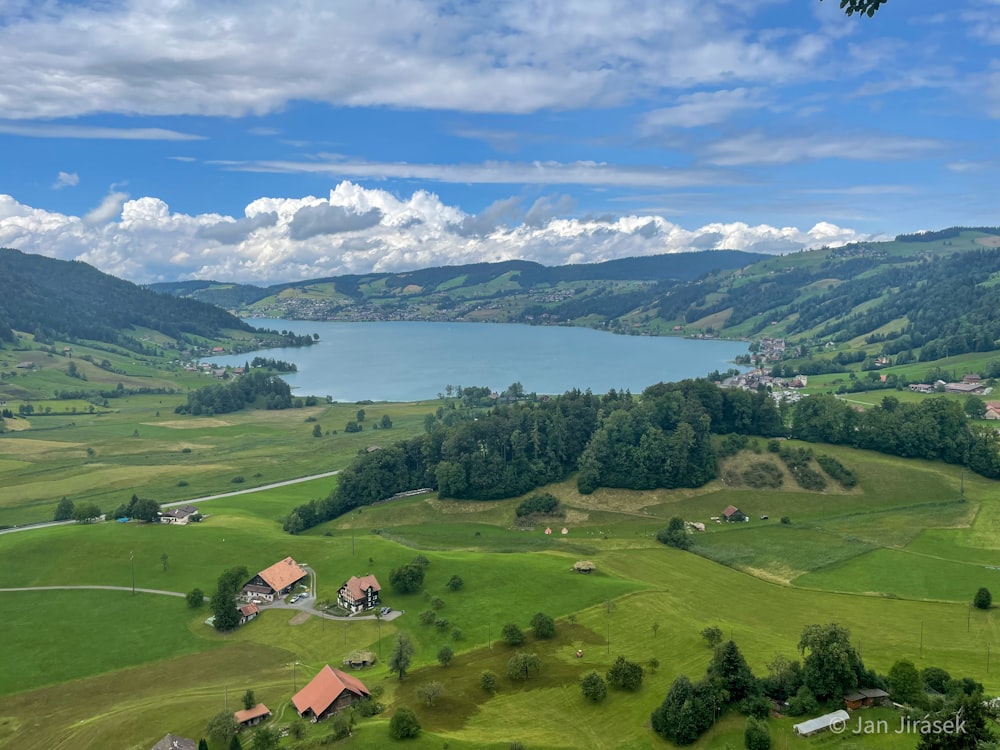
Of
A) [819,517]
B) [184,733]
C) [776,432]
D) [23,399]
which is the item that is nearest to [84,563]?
[184,733]

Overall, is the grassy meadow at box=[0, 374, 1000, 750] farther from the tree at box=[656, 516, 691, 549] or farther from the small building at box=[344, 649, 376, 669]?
the tree at box=[656, 516, 691, 549]

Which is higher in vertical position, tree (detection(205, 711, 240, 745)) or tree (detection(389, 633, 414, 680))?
tree (detection(389, 633, 414, 680))

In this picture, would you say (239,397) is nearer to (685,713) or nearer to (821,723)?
(685,713)

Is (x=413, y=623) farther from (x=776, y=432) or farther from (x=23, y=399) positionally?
(x=23, y=399)

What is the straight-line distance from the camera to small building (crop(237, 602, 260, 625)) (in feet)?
195

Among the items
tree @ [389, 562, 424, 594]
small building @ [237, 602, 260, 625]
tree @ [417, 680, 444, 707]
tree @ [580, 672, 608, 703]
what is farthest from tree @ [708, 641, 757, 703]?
small building @ [237, 602, 260, 625]

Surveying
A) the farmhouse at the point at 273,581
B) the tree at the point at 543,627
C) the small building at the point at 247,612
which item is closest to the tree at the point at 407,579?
the farmhouse at the point at 273,581

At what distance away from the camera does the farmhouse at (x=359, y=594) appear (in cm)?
5988

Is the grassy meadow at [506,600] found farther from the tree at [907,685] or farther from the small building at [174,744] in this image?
the tree at [907,685]

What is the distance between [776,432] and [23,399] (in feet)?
618

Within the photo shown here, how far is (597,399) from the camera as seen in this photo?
11188cm

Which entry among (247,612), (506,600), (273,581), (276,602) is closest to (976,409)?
(506,600)

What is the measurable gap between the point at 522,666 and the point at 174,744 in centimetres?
2151

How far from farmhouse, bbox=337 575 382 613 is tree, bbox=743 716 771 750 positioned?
114 feet
